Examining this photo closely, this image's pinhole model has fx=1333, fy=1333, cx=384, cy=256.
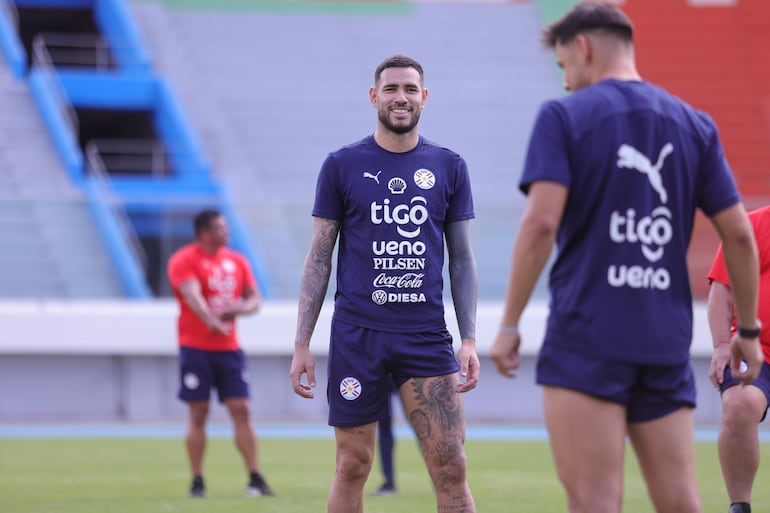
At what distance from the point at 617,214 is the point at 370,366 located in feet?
6.12

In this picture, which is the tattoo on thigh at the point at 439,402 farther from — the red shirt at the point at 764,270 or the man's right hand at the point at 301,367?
the red shirt at the point at 764,270

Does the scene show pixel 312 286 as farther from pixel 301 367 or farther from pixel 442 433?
pixel 442 433

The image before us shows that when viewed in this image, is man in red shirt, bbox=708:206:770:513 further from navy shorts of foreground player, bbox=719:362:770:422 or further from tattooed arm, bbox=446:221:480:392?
tattooed arm, bbox=446:221:480:392

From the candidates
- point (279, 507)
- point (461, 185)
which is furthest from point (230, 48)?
point (461, 185)

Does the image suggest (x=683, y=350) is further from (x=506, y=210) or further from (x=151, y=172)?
(x=151, y=172)

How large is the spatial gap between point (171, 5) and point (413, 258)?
25513 mm

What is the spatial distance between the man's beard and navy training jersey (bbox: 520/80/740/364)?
1.69 m

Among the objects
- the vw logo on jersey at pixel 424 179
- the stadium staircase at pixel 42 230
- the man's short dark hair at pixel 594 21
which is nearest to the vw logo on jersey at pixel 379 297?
the vw logo on jersey at pixel 424 179

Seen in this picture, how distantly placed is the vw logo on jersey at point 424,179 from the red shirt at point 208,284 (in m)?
4.63

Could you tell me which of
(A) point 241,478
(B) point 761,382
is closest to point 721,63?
(A) point 241,478

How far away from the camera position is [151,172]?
25984 mm

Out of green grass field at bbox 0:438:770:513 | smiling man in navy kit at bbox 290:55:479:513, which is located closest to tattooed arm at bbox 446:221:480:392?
smiling man in navy kit at bbox 290:55:479:513

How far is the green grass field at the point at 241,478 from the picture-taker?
356 inches

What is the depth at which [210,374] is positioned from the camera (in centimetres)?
1009
